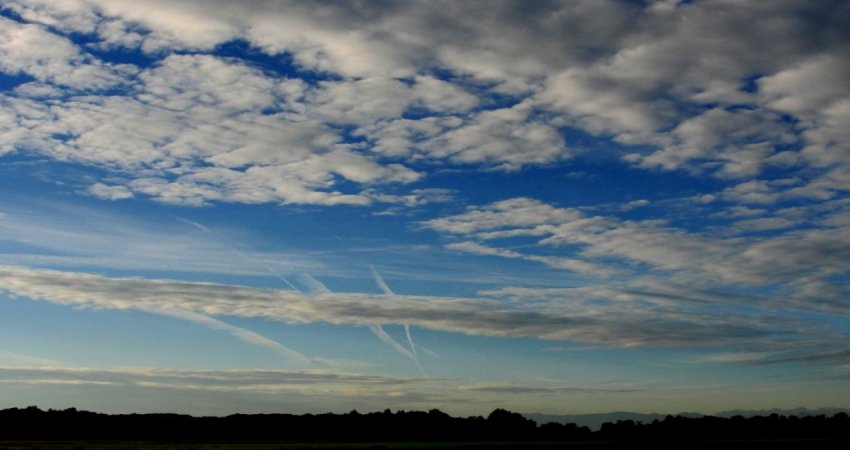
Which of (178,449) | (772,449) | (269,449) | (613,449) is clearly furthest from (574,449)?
(178,449)

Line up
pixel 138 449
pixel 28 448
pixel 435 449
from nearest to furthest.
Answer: pixel 28 448, pixel 138 449, pixel 435 449

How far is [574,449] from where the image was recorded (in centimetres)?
19675

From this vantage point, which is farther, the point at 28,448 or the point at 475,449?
the point at 475,449

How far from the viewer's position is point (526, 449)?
629 ft

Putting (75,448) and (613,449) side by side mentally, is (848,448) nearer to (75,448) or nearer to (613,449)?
(613,449)

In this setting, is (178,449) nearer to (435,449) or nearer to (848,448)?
(435,449)

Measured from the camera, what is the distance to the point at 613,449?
19888cm

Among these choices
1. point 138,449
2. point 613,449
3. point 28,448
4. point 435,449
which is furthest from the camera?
point 613,449

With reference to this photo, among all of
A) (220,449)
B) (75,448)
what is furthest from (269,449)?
(75,448)

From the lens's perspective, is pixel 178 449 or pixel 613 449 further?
pixel 613 449

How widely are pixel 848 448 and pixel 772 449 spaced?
19103 millimetres

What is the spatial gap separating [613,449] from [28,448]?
122m

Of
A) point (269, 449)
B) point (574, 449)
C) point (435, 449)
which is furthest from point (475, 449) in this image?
point (269, 449)

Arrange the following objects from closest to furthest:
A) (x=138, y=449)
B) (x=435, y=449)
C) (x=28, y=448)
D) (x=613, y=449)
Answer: (x=28, y=448) → (x=138, y=449) → (x=435, y=449) → (x=613, y=449)
